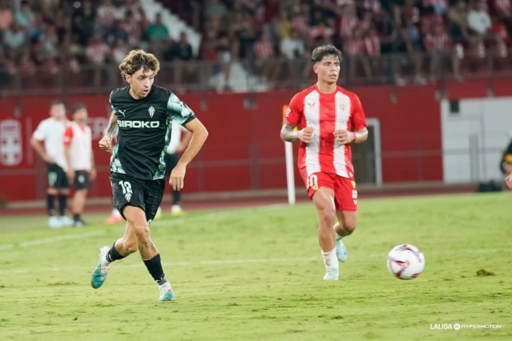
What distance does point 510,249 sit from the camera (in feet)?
45.0

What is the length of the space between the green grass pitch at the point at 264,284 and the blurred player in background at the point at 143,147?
1.87ft

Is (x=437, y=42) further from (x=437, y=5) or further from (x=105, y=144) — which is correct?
(x=105, y=144)

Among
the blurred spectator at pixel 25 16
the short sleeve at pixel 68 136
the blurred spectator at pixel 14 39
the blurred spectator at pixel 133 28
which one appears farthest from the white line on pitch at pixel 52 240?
the blurred spectator at pixel 25 16

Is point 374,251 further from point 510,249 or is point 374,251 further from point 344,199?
point 344,199

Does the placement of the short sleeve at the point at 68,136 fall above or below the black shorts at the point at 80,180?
above

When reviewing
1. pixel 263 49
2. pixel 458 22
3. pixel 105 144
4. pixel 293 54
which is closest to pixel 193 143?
pixel 105 144

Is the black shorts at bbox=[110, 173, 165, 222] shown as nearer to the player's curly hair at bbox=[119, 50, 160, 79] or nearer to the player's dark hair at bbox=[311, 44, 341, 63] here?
the player's curly hair at bbox=[119, 50, 160, 79]

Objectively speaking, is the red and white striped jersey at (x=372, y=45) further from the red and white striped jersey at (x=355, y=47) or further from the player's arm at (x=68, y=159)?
the player's arm at (x=68, y=159)

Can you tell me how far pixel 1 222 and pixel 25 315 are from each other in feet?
53.6

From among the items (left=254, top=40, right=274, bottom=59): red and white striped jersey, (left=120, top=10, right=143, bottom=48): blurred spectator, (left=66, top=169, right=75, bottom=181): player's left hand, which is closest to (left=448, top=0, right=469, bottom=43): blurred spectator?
(left=254, top=40, right=274, bottom=59): red and white striped jersey

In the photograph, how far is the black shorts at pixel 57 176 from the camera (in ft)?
68.6

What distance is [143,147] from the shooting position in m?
9.40

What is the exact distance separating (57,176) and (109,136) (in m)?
11.7

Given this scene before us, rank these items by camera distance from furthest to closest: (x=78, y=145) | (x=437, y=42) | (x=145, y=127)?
(x=437, y=42) < (x=78, y=145) < (x=145, y=127)
